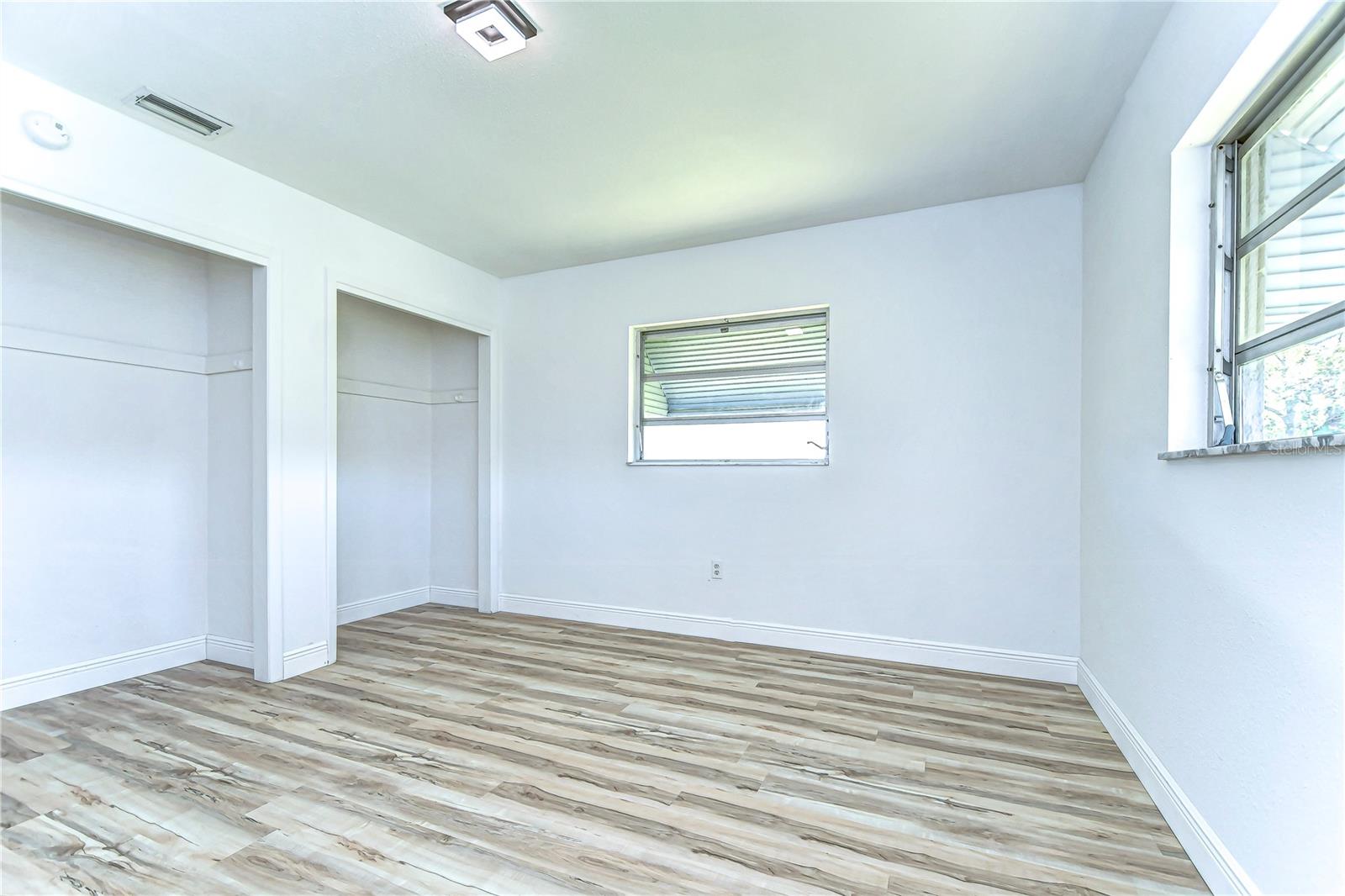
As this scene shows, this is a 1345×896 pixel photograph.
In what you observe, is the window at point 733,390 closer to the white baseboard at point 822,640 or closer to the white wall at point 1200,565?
the white baseboard at point 822,640

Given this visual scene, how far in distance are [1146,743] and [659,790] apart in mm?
1749

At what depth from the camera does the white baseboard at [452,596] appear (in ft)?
16.7

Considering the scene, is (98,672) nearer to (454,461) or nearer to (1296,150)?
(454,461)

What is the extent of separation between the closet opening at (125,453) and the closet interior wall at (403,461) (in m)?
0.93

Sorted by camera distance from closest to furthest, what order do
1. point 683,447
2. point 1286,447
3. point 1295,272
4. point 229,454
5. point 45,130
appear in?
point 1286,447
point 1295,272
point 45,130
point 229,454
point 683,447

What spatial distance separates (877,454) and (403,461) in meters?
3.76

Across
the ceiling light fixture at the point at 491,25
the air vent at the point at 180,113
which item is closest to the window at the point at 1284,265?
the ceiling light fixture at the point at 491,25

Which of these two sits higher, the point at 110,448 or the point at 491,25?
the point at 491,25

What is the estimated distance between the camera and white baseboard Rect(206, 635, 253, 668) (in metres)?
3.52

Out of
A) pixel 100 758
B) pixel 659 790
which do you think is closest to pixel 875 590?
Answer: pixel 659 790

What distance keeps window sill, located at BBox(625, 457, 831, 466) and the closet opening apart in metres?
2.32

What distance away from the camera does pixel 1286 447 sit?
131 cm

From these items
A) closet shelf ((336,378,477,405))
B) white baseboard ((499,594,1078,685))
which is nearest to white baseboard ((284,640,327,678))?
white baseboard ((499,594,1078,685))

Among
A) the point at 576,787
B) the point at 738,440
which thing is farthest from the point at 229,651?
the point at 738,440
